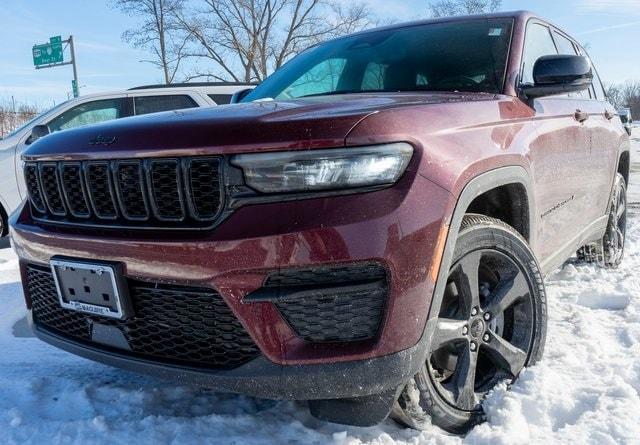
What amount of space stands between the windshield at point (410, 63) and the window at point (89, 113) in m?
3.59

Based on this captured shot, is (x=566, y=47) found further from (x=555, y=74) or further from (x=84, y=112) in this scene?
(x=84, y=112)

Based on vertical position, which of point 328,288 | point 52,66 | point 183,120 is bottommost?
point 328,288

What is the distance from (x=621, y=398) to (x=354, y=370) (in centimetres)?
117

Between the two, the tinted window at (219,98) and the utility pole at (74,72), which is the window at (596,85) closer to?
the tinted window at (219,98)

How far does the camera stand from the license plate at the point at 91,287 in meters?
1.73

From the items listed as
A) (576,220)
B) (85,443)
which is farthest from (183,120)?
(576,220)

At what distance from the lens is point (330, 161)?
1556 mm

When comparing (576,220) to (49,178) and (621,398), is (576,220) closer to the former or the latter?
(621,398)

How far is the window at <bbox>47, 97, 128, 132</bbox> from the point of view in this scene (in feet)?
19.8

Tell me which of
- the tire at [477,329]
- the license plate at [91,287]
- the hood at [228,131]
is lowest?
the tire at [477,329]

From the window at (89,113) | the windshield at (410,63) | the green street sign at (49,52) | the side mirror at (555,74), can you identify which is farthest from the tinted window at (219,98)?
the green street sign at (49,52)

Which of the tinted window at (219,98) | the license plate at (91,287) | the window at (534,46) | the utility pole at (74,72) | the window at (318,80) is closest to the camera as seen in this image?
the license plate at (91,287)

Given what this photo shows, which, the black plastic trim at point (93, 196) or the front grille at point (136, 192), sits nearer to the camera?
the front grille at point (136, 192)

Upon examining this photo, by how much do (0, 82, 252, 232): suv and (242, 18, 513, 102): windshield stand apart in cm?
250
